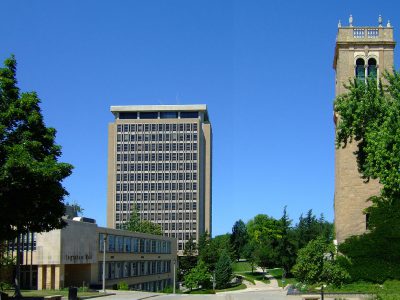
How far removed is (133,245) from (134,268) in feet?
9.24

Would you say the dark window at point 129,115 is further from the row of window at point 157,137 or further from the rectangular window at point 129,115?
the row of window at point 157,137

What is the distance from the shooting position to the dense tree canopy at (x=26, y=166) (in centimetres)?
3053

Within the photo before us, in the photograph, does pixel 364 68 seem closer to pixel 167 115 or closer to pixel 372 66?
pixel 372 66

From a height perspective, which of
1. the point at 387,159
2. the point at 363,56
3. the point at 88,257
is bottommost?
the point at 88,257

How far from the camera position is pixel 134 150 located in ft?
564

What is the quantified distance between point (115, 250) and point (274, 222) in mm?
79228

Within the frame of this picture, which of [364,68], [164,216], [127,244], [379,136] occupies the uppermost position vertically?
[364,68]

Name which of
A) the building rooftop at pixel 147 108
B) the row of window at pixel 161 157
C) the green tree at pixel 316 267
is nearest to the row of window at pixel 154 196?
the row of window at pixel 161 157

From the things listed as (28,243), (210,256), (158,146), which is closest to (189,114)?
(158,146)

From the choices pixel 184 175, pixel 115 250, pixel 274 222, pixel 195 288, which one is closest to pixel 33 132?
pixel 115 250

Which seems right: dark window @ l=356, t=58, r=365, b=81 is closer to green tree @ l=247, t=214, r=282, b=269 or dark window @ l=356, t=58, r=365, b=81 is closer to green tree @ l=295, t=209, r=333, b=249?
green tree @ l=295, t=209, r=333, b=249

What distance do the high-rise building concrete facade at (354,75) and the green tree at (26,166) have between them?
96.2 feet

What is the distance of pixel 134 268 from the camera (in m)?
80.3

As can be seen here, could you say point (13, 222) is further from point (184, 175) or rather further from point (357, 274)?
point (184, 175)
